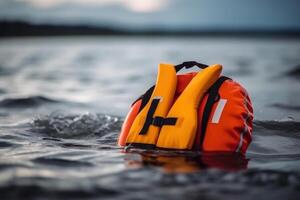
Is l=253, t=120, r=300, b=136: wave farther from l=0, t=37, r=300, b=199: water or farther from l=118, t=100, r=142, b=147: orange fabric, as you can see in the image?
l=118, t=100, r=142, b=147: orange fabric

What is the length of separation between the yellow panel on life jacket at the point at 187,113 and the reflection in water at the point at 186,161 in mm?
106

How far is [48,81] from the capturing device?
17453 mm

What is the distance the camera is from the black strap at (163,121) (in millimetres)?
5182

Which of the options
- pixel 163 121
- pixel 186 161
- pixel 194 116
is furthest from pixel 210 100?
pixel 186 161

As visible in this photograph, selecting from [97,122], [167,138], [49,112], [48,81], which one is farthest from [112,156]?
[48,81]

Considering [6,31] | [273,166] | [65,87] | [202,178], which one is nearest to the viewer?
[202,178]

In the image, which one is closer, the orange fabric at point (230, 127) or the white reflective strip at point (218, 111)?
the orange fabric at point (230, 127)

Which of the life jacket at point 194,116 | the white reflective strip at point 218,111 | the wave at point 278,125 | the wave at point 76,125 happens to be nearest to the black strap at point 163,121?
the life jacket at point 194,116

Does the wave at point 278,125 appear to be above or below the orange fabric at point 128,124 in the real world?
below

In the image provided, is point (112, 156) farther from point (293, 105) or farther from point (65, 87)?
point (65, 87)

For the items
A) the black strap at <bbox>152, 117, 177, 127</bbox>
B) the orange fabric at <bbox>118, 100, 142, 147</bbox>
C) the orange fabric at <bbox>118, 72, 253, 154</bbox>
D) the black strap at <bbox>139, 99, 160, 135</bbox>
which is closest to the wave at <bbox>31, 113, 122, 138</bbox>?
the orange fabric at <bbox>118, 100, 142, 147</bbox>

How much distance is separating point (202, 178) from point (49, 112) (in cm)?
597

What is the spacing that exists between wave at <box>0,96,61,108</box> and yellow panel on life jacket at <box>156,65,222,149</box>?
6016 mm

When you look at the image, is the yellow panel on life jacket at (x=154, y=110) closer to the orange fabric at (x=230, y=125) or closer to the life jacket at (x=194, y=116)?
the life jacket at (x=194, y=116)
